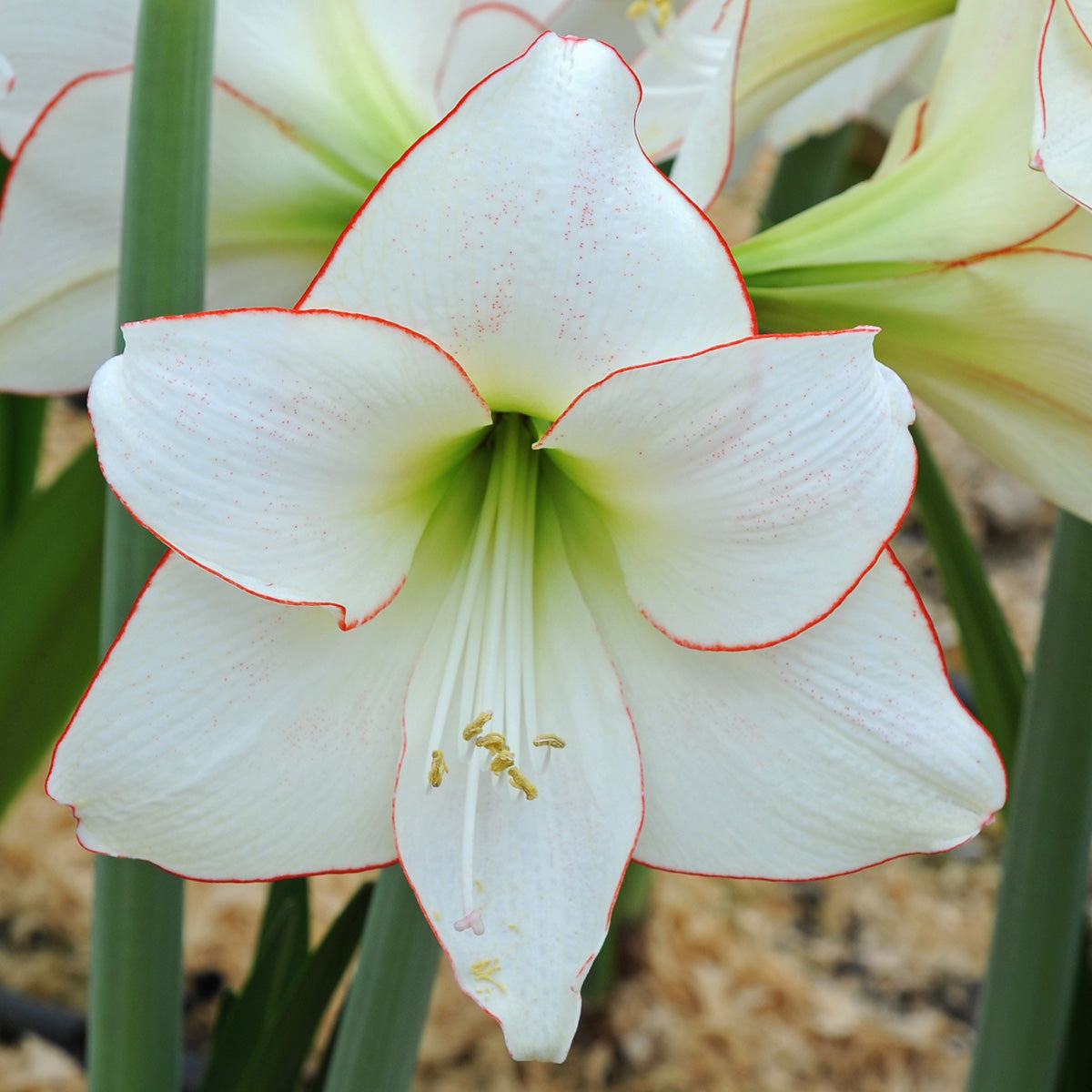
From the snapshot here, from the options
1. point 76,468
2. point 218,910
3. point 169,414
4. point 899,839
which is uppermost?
point 169,414

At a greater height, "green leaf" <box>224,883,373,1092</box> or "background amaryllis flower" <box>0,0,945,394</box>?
"background amaryllis flower" <box>0,0,945,394</box>

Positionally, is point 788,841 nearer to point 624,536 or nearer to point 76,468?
point 624,536

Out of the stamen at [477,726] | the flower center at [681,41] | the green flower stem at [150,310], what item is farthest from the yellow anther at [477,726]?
the flower center at [681,41]

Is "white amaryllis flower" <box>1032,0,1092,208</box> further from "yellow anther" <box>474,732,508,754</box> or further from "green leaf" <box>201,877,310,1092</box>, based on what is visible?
"green leaf" <box>201,877,310,1092</box>

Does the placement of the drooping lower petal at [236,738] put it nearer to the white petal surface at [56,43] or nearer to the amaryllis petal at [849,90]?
the white petal surface at [56,43]

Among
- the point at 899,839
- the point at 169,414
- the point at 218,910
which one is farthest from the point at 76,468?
the point at 218,910

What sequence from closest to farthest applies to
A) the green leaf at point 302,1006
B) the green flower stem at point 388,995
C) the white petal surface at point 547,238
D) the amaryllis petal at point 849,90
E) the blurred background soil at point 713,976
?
the white petal surface at point 547,238
the green flower stem at point 388,995
the green leaf at point 302,1006
the amaryllis petal at point 849,90
the blurred background soil at point 713,976

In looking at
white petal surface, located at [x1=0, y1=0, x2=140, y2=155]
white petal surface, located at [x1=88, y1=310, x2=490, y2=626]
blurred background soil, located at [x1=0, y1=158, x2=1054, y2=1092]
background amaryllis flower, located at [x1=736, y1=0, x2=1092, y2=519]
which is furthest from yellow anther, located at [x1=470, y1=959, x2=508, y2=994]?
blurred background soil, located at [x1=0, y1=158, x2=1054, y2=1092]
